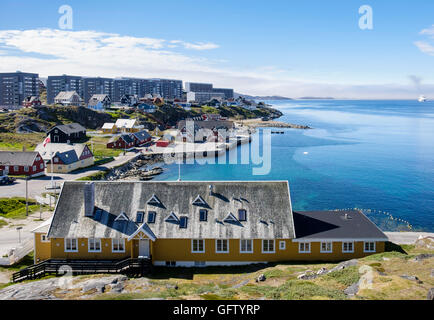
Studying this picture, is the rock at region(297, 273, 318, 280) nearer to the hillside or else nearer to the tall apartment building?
the hillside

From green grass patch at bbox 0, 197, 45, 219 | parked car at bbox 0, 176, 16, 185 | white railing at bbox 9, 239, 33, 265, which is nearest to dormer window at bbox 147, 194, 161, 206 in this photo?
white railing at bbox 9, 239, 33, 265

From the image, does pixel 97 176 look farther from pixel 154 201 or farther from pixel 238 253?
pixel 238 253

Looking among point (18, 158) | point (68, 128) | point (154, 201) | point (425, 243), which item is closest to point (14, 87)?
point (68, 128)

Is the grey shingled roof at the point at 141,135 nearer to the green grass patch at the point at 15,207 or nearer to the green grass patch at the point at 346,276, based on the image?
the green grass patch at the point at 15,207

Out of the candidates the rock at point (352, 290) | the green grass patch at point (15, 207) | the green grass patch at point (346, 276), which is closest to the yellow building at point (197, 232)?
the green grass patch at point (346, 276)
